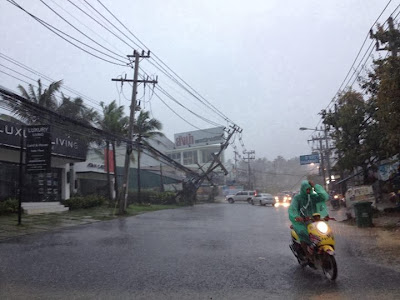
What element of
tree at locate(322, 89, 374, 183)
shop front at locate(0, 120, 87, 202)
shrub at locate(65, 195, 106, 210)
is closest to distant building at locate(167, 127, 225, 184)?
shrub at locate(65, 195, 106, 210)

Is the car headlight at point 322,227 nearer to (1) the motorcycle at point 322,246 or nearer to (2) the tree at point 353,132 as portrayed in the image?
(1) the motorcycle at point 322,246

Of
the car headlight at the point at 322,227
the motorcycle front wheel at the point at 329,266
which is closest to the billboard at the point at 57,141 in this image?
the car headlight at the point at 322,227

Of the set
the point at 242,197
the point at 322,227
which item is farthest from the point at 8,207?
the point at 242,197

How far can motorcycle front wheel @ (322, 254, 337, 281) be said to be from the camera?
6184 mm

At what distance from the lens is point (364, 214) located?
46.9 feet

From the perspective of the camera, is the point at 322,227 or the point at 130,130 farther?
the point at 130,130

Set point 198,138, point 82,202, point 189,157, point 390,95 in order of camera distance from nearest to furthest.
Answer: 1. point 390,95
2. point 82,202
3. point 198,138
4. point 189,157

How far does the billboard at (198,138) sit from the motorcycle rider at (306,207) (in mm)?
68448

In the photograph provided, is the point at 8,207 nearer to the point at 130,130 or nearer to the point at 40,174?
the point at 40,174

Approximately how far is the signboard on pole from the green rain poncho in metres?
12.4

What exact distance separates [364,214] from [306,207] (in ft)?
27.4

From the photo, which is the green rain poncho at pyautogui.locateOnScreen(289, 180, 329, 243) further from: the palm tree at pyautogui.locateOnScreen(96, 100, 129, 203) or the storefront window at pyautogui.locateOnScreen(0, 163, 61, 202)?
the palm tree at pyautogui.locateOnScreen(96, 100, 129, 203)

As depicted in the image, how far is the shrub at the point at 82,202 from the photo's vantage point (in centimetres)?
2508

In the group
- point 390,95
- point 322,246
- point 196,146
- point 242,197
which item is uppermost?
point 196,146
